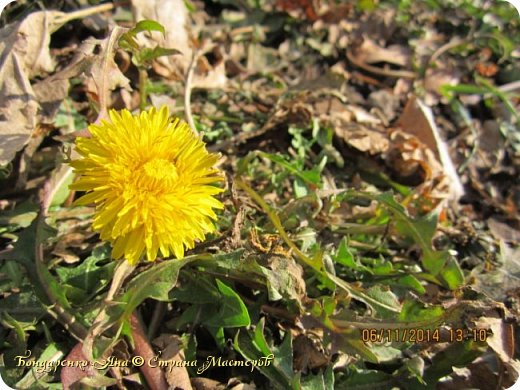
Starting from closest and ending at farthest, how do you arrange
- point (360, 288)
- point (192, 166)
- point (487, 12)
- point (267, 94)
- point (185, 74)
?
point (192, 166), point (360, 288), point (185, 74), point (267, 94), point (487, 12)

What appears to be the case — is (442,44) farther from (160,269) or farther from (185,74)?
(160,269)

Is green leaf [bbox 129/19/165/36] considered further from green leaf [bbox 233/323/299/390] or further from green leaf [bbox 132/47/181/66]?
green leaf [bbox 233/323/299/390]

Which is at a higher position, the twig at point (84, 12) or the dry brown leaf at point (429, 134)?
Result: the twig at point (84, 12)

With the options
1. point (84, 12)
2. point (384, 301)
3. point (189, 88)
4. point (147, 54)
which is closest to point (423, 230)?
point (384, 301)

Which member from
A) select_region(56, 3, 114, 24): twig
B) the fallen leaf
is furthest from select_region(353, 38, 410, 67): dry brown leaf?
the fallen leaf

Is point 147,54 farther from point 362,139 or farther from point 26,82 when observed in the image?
point 362,139

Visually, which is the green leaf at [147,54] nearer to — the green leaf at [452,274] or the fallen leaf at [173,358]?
the fallen leaf at [173,358]

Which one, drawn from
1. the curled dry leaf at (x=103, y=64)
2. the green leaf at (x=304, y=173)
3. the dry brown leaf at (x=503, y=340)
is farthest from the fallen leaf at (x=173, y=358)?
the dry brown leaf at (x=503, y=340)

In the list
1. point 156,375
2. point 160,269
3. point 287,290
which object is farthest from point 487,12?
point 156,375
